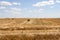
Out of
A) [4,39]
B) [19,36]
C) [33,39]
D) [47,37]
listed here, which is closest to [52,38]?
[47,37]

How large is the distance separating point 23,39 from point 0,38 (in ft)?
12.5

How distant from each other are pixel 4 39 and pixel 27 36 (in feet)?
13.3

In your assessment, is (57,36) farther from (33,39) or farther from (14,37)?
(14,37)

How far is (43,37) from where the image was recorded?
2986 cm

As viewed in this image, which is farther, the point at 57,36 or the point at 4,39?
the point at 57,36

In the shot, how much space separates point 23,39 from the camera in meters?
28.9

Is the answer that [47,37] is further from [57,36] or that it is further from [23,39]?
[23,39]

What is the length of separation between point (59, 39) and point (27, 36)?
17.8 feet

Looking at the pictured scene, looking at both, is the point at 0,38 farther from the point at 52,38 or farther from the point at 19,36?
the point at 52,38

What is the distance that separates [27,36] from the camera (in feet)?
98.9

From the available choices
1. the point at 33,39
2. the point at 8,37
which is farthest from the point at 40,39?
the point at 8,37

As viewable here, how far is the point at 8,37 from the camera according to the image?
29.7m

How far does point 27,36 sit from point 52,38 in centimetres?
426

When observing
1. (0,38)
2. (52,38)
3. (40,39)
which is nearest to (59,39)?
(52,38)
